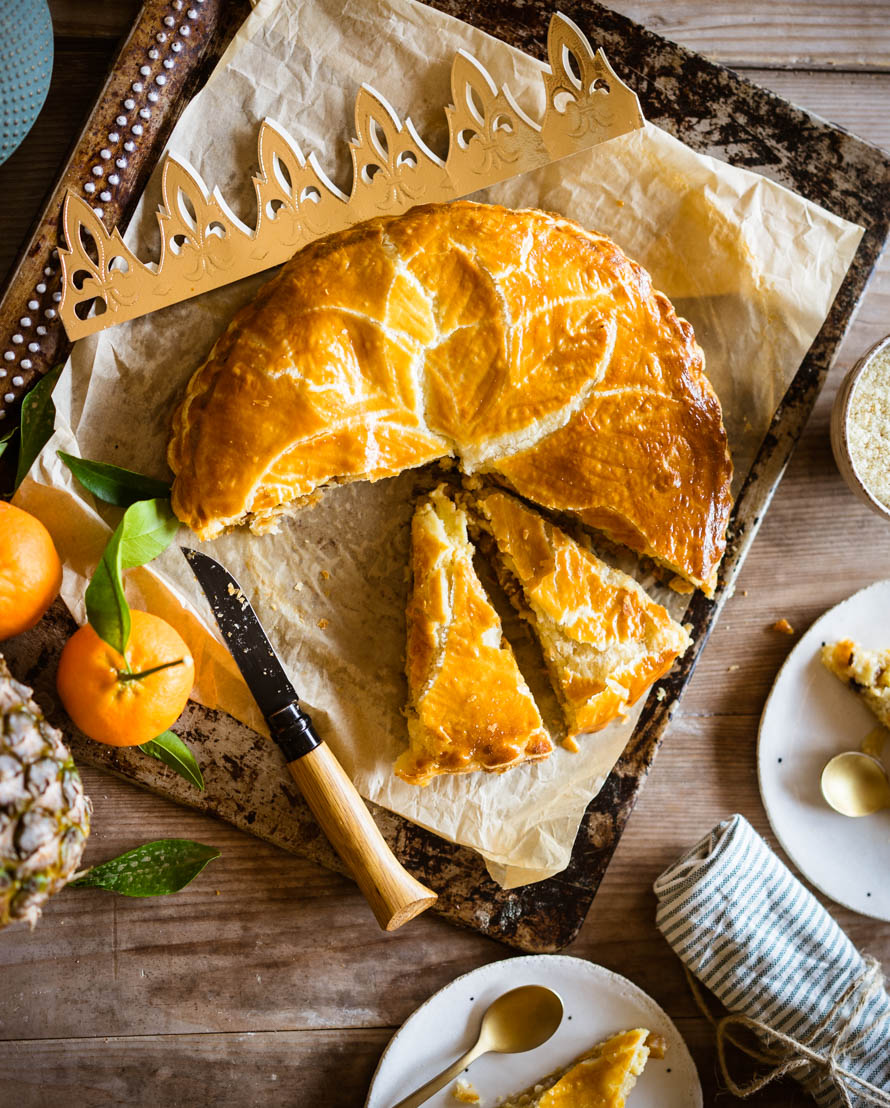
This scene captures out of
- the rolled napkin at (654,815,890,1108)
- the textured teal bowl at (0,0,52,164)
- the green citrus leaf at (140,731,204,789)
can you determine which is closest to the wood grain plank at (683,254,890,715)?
the rolled napkin at (654,815,890,1108)

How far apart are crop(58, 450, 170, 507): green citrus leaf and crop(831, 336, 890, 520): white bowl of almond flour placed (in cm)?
240

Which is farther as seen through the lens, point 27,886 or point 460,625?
point 460,625

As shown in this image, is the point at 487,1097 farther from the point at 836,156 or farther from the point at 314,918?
the point at 836,156

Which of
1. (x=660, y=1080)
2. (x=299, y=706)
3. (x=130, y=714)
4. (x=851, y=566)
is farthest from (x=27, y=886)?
(x=851, y=566)

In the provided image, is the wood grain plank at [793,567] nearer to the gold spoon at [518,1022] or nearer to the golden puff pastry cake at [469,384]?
the golden puff pastry cake at [469,384]

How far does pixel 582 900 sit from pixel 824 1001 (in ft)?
3.08

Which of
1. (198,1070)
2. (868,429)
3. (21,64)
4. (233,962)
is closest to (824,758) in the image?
(868,429)

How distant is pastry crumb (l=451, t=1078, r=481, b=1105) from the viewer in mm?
3291

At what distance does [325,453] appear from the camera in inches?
121

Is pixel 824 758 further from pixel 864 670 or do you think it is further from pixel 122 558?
pixel 122 558

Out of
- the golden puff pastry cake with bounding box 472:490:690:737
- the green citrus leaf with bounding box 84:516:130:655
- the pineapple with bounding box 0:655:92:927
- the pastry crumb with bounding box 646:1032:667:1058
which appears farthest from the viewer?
the pastry crumb with bounding box 646:1032:667:1058

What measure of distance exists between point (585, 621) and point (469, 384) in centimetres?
93

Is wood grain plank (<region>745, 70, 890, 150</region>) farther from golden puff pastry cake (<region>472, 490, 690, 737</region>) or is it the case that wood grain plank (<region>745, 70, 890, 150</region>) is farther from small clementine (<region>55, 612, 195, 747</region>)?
small clementine (<region>55, 612, 195, 747</region>)

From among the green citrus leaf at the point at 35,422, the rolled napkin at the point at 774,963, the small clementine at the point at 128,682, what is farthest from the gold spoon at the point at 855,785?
the green citrus leaf at the point at 35,422
